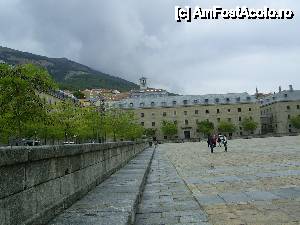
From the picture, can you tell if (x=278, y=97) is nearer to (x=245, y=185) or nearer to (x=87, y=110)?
(x=87, y=110)

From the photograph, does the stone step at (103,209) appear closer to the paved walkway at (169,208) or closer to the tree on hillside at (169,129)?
the paved walkway at (169,208)

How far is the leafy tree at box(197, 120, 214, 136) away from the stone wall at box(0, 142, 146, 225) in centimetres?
11724

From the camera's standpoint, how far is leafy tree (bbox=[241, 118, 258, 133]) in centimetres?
12381

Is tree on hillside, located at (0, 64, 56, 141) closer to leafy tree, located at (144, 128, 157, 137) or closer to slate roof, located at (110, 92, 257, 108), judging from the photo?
leafy tree, located at (144, 128, 157, 137)

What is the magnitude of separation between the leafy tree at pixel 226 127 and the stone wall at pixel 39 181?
386ft

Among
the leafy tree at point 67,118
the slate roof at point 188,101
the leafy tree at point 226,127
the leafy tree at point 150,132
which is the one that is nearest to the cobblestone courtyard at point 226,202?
the leafy tree at point 67,118

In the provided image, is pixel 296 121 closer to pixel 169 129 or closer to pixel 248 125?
pixel 248 125

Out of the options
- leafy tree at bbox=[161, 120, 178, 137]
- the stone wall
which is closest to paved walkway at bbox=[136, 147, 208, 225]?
the stone wall

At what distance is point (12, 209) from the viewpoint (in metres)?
3.83

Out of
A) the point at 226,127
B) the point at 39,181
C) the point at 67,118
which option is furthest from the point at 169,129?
the point at 39,181

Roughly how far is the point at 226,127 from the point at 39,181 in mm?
121599

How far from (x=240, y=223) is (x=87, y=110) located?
182ft

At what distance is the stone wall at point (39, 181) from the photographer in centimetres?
374

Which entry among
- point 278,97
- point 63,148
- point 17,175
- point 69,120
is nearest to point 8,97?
point 63,148
